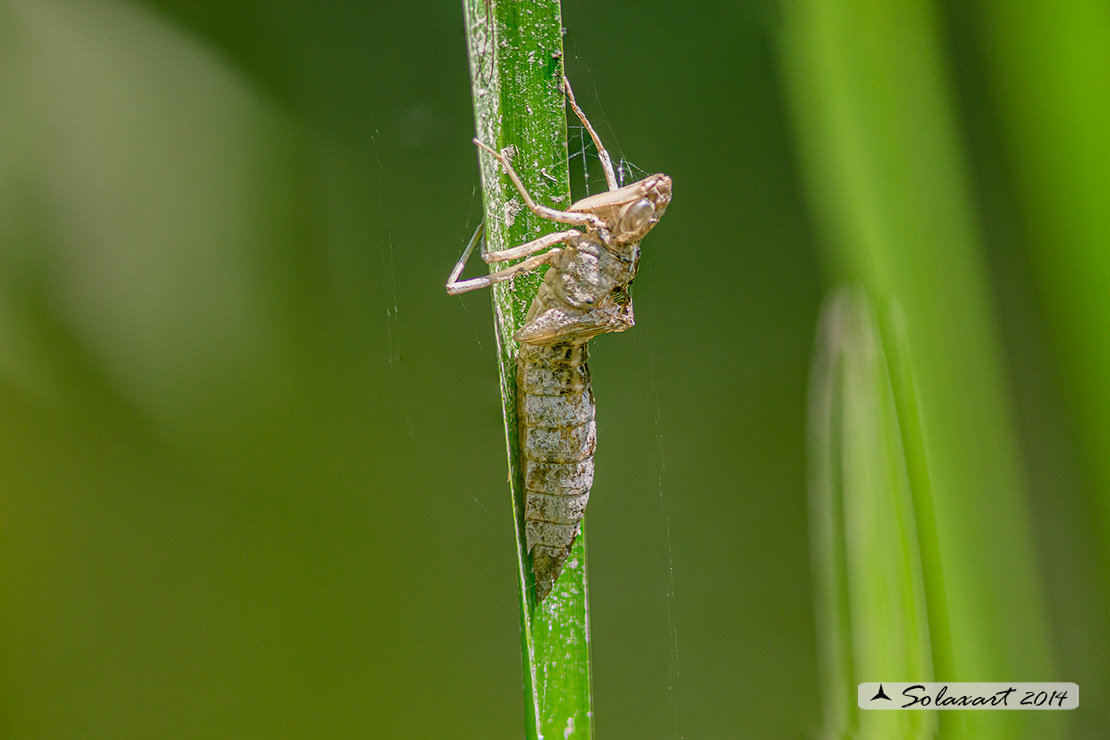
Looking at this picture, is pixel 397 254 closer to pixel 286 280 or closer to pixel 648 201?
pixel 286 280

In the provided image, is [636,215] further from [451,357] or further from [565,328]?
[451,357]

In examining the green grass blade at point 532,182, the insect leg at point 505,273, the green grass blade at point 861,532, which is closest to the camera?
the green grass blade at point 532,182

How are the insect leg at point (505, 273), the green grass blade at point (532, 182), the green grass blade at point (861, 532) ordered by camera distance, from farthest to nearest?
the green grass blade at point (861, 532) → the insect leg at point (505, 273) → the green grass blade at point (532, 182)

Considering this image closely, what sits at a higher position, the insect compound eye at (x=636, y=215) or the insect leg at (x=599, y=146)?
the insect leg at (x=599, y=146)

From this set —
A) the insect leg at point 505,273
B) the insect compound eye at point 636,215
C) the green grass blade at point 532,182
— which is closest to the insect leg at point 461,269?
the insect leg at point 505,273

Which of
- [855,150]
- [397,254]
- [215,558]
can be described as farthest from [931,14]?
[215,558]

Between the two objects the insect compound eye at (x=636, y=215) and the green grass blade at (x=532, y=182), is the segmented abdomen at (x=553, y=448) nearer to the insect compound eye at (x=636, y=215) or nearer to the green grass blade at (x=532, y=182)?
the green grass blade at (x=532, y=182)

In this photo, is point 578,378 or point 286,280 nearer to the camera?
point 578,378
